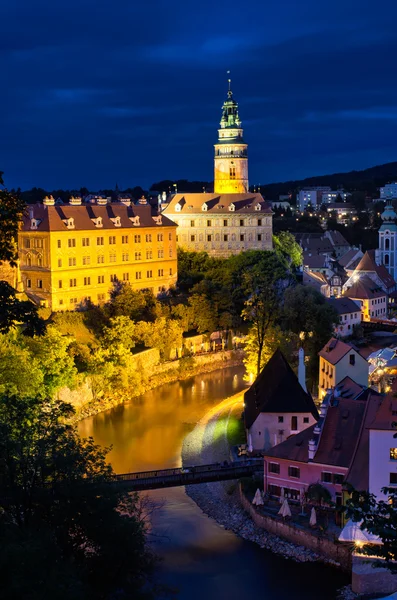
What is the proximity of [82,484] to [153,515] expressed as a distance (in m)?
6.36

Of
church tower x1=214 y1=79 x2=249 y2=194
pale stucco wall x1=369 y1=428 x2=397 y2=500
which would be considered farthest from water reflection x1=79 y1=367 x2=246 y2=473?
church tower x1=214 y1=79 x2=249 y2=194

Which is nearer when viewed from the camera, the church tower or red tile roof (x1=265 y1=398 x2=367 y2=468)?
red tile roof (x1=265 y1=398 x2=367 y2=468)

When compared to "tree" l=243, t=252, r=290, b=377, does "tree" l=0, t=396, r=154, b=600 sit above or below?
below

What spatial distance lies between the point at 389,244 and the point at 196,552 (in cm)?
4394

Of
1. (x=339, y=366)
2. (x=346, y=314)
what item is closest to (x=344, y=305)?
(x=346, y=314)

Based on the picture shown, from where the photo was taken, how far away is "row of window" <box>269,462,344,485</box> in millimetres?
18047

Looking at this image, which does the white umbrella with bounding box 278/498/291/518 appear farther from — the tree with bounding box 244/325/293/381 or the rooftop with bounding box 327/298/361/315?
the rooftop with bounding box 327/298/361/315

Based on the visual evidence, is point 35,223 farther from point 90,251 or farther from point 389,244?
point 389,244

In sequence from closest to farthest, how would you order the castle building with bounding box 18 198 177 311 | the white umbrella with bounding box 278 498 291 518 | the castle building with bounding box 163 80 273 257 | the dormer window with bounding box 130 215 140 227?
the white umbrella with bounding box 278 498 291 518, the castle building with bounding box 18 198 177 311, the dormer window with bounding box 130 215 140 227, the castle building with bounding box 163 80 273 257

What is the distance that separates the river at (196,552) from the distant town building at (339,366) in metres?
4.63

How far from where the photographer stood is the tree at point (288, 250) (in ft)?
155

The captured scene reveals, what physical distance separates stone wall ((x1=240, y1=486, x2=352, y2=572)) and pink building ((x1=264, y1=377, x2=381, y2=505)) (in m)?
0.95

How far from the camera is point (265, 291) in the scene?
1531 inches

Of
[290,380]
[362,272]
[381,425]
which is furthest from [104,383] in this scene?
[362,272]
